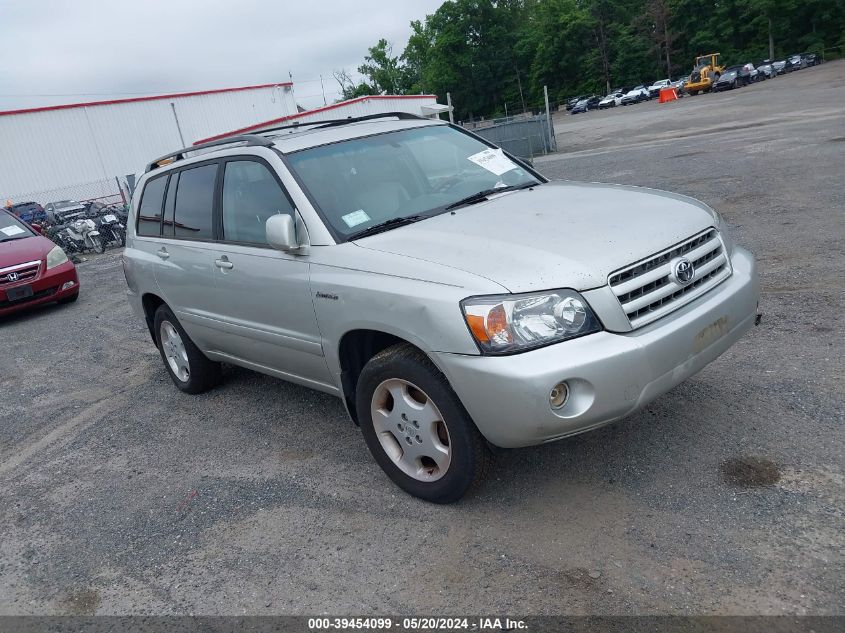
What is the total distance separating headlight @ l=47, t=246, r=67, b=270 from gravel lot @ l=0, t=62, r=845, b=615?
16.0 ft

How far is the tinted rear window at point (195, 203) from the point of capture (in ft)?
15.9

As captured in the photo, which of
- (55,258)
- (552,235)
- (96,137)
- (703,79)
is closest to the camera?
(552,235)

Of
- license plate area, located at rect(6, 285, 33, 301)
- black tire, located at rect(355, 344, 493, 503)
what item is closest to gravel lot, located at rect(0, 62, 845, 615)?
black tire, located at rect(355, 344, 493, 503)

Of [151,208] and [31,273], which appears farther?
[31,273]

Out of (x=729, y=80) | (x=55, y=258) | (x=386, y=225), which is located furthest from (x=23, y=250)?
(x=729, y=80)

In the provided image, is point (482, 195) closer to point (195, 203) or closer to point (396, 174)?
point (396, 174)

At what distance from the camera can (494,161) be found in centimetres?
477

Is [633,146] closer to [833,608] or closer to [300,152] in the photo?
[300,152]

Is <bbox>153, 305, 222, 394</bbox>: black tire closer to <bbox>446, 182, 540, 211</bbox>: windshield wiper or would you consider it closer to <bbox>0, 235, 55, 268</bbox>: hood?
<bbox>446, 182, 540, 211</bbox>: windshield wiper

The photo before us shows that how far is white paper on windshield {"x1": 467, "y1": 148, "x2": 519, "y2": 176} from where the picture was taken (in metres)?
4.68

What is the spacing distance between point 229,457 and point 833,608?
11.2ft

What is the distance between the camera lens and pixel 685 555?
3.00 m

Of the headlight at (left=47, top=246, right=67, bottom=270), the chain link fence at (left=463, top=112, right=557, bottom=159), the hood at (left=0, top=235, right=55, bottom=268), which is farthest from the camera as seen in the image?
the chain link fence at (left=463, top=112, right=557, bottom=159)

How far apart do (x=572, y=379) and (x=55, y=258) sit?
9.91 meters
